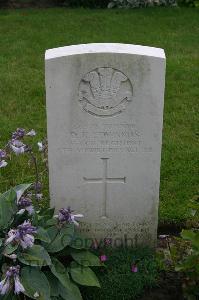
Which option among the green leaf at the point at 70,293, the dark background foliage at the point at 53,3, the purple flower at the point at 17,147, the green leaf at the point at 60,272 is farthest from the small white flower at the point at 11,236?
the dark background foliage at the point at 53,3

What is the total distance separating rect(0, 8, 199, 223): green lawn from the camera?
530 cm

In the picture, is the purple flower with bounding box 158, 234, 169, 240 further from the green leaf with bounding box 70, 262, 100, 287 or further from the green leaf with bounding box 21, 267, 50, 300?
the green leaf with bounding box 21, 267, 50, 300

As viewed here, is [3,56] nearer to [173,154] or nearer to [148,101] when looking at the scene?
[173,154]

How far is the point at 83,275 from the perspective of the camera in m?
3.69

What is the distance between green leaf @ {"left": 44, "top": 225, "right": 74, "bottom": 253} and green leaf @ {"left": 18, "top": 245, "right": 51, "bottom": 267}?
165 mm

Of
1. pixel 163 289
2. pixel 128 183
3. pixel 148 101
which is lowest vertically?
pixel 163 289

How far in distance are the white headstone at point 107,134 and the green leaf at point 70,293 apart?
2.15ft

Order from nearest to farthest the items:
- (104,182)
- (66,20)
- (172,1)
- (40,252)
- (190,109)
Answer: (40,252) → (104,182) → (190,109) → (66,20) → (172,1)

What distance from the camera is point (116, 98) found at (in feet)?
12.4

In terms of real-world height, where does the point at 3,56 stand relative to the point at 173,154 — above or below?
above

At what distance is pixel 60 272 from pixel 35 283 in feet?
0.74

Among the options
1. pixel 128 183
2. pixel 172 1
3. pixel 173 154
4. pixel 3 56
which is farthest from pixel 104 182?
pixel 172 1

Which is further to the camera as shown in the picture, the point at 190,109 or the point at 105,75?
the point at 190,109

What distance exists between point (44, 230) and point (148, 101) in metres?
1.04
